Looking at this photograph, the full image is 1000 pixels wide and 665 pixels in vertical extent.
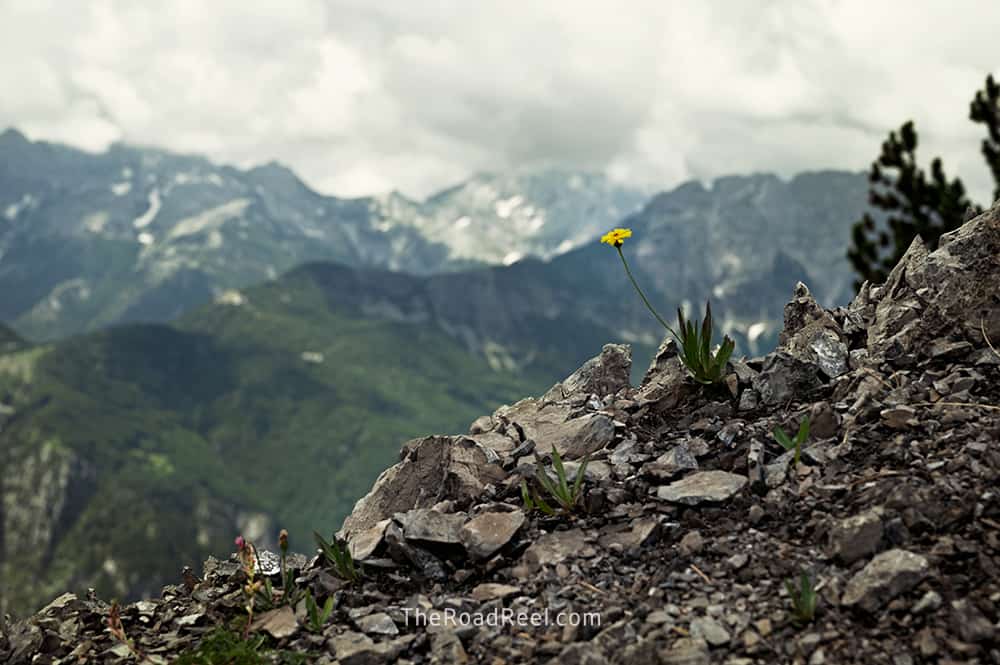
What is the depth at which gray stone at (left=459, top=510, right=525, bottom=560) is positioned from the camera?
8055 millimetres

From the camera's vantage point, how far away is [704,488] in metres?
8.15

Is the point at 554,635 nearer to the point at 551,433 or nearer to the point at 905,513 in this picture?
the point at 905,513

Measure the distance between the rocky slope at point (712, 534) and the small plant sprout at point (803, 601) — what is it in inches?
2.8

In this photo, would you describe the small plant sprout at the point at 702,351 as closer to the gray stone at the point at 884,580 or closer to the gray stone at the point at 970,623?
the gray stone at the point at 884,580

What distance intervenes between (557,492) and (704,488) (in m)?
1.62

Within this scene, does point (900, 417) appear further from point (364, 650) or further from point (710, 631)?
point (364, 650)

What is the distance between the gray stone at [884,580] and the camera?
20.1 feet

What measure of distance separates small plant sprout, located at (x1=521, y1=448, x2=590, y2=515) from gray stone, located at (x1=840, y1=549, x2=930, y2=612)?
9.53ft

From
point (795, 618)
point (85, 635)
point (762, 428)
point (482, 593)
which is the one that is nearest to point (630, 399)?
point (762, 428)

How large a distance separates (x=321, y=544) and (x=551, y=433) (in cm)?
371

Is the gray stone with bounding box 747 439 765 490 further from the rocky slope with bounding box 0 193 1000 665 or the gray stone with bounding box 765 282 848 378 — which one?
the gray stone with bounding box 765 282 848 378

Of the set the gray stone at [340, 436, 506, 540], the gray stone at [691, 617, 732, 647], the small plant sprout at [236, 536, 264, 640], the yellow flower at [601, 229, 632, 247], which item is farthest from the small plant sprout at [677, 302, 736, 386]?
the small plant sprout at [236, 536, 264, 640]

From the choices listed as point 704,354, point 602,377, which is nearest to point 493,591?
point 704,354

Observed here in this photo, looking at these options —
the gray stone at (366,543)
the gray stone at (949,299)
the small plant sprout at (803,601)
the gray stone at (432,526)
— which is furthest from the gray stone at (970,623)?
the gray stone at (366,543)
